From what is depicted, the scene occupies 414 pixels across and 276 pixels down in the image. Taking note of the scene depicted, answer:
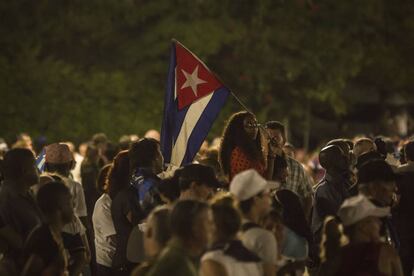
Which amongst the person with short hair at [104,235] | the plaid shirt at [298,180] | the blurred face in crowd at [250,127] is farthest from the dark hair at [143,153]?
the plaid shirt at [298,180]

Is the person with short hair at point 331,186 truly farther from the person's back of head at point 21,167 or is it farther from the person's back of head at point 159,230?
the person's back of head at point 159,230

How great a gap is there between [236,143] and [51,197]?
10.4 feet

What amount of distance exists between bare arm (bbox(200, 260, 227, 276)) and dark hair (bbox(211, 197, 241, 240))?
0.78 ft

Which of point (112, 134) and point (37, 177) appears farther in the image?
point (112, 134)

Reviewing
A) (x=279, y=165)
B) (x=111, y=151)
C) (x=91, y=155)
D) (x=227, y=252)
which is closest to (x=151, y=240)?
(x=227, y=252)

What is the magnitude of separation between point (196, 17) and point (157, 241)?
24626 millimetres

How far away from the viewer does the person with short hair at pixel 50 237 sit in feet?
27.2

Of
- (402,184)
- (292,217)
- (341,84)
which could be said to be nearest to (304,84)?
(341,84)

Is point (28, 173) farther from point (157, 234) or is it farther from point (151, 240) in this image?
point (157, 234)

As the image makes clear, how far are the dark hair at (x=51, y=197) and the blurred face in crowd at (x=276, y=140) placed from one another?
374cm

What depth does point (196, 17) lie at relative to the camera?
32.2 metres

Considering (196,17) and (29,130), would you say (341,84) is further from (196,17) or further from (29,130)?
(29,130)

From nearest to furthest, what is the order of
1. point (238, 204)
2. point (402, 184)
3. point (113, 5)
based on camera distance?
1. point (238, 204)
2. point (402, 184)
3. point (113, 5)

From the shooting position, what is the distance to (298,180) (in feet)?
40.7
